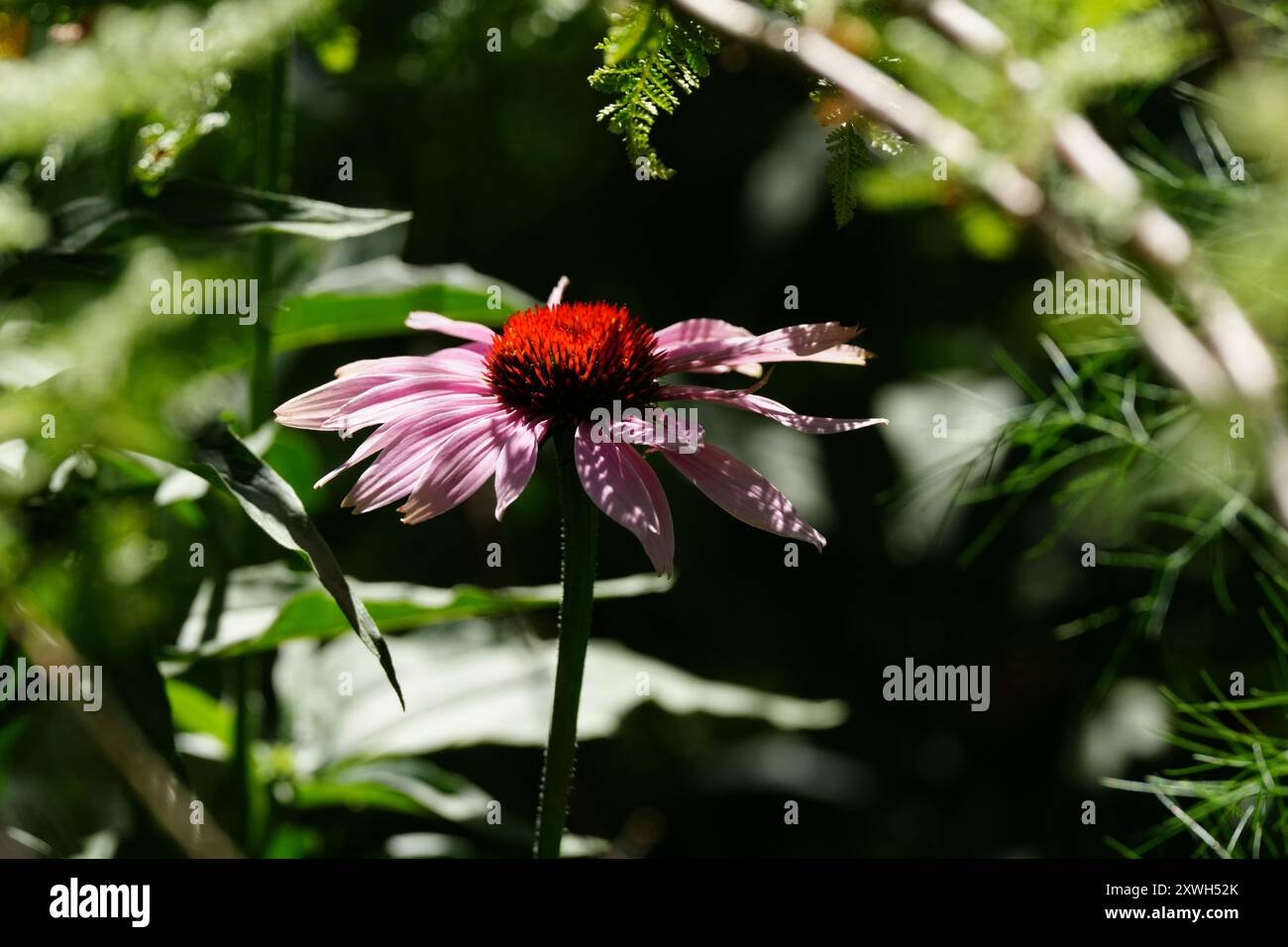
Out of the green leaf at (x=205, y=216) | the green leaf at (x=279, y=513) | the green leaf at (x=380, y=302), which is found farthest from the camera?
the green leaf at (x=380, y=302)

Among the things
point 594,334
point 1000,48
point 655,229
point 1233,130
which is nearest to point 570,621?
point 594,334

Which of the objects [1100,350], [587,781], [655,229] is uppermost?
[655,229]

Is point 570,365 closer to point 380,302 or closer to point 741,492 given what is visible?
point 741,492

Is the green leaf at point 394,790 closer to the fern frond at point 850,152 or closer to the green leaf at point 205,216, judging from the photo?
the green leaf at point 205,216

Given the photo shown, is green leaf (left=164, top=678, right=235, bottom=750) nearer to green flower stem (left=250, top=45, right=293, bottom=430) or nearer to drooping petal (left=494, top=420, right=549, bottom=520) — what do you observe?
green flower stem (left=250, top=45, right=293, bottom=430)

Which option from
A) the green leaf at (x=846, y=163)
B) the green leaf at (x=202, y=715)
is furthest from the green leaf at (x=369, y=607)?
the green leaf at (x=846, y=163)

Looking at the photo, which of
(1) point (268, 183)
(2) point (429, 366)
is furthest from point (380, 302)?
(2) point (429, 366)
